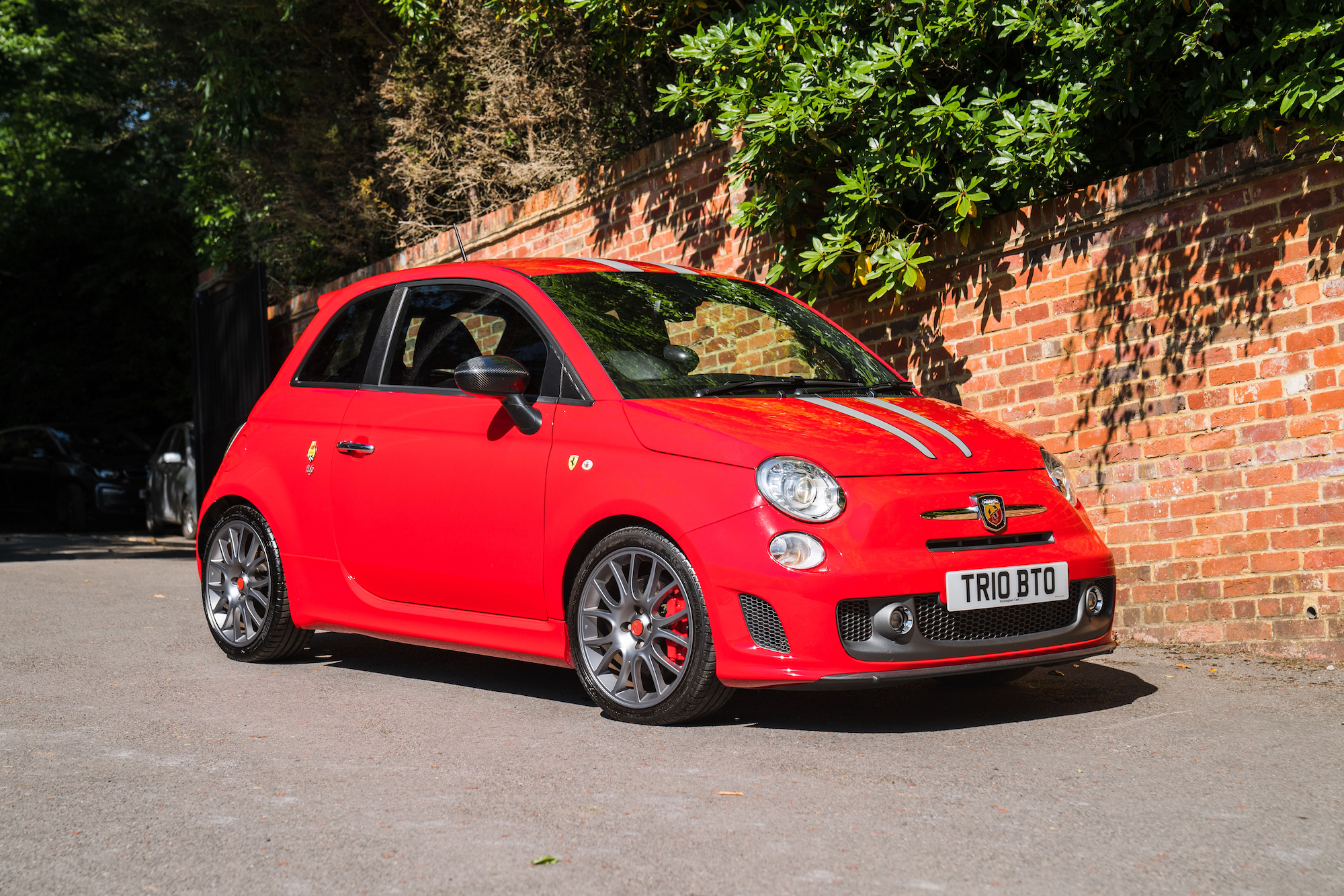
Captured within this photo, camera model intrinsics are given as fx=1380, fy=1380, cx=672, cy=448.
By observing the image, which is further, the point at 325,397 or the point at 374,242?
the point at 374,242

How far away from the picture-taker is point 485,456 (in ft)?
17.7

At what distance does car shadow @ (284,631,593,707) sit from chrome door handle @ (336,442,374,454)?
96 cm

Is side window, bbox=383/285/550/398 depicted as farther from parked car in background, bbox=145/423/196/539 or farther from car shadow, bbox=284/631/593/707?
parked car in background, bbox=145/423/196/539

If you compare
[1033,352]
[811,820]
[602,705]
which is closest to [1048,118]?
[1033,352]

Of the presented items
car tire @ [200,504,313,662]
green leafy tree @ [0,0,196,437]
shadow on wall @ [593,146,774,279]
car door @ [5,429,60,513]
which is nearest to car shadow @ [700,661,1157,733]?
car tire @ [200,504,313,662]

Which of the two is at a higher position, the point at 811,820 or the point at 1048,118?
the point at 1048,118

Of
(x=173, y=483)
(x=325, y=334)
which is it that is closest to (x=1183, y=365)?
(x=325, y=334)

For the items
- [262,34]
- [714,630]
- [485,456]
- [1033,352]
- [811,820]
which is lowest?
[811,820]

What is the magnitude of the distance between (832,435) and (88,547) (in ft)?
40.3

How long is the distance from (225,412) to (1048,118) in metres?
10.7

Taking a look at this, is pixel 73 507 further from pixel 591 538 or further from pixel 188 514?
pixel 591 538

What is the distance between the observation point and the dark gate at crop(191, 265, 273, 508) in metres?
14.8

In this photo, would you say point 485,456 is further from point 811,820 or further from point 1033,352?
point 1033,352

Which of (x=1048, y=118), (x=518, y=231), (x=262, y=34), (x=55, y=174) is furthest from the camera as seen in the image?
(x=55, y=174)
